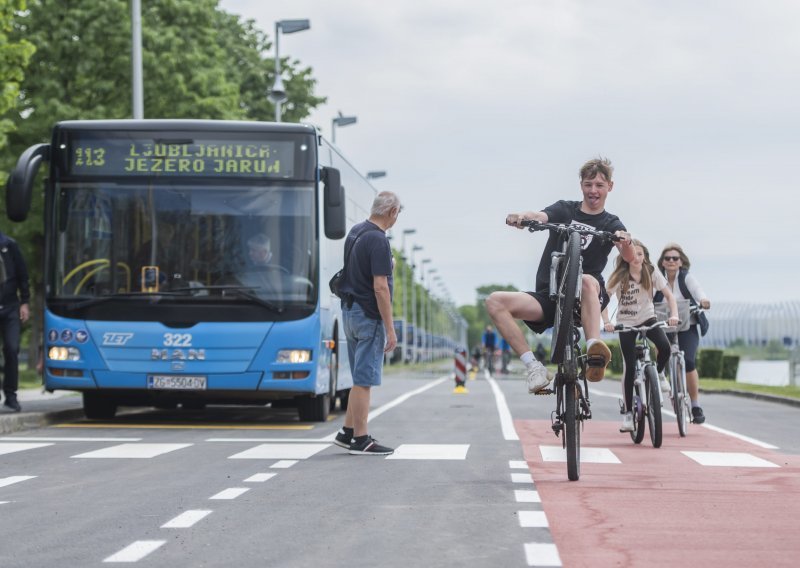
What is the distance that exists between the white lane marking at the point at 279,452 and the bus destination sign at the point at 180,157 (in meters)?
4.12

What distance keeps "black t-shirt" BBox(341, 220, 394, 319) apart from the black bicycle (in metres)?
2.24

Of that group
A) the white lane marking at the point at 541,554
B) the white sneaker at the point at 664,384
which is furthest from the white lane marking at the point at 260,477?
the white sneaker at the point at 664,384

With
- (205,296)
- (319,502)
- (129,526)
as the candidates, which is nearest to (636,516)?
(319,502)

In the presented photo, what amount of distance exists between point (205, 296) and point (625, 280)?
465 centimetres

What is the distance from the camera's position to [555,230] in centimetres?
1026

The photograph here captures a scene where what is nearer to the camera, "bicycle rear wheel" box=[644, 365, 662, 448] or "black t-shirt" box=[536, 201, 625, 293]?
"black t-shirt" box=[536, 201, 625, 293]

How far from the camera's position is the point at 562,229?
9.98m

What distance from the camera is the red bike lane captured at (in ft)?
22.3

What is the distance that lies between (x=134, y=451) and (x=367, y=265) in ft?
8.21

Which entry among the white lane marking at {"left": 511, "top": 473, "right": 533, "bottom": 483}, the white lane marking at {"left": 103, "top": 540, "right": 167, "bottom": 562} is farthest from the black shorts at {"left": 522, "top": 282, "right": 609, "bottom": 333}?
the white lane marking at {"left": 103, "top": 540, "right": 167, "bottom": 562}

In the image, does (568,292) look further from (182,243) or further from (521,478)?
(182,243)

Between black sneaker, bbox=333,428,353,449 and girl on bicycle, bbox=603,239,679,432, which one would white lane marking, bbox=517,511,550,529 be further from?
girl on bicycle, bbox=603,239,679,432

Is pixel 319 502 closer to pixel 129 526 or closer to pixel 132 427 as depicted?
pixel 129 526

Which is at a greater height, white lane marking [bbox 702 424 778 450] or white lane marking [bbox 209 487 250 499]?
white lane marking [bbox 209 487 250 499]
